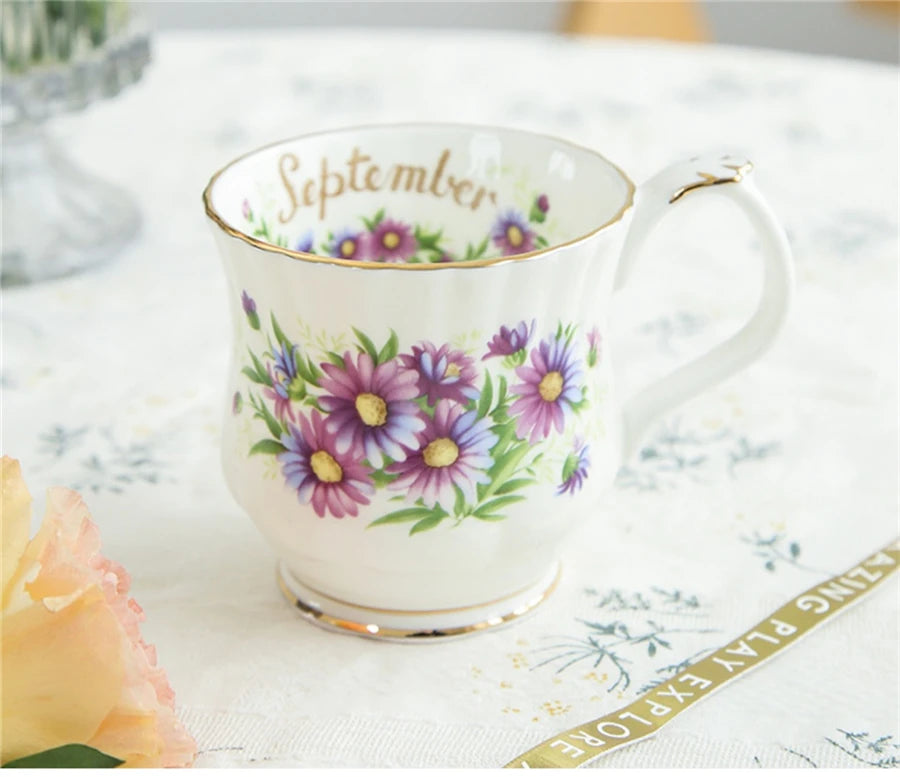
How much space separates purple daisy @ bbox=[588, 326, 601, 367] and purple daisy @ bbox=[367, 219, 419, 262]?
0.40ft

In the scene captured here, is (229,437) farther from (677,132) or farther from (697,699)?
(677,132)

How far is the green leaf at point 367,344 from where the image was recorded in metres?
0.39

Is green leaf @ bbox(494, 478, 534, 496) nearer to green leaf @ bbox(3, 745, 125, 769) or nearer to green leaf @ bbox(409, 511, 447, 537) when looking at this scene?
green leaf @ bbox(409, 511, 447, 537)

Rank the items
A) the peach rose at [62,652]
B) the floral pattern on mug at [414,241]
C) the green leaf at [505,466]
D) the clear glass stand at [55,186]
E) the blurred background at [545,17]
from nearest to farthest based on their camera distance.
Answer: the peach rose at [62,652] → the green leaf at [505,466] → the floral pattern on mug at [414,241] → the clear glass stand at [55,186] → the blurred background at [545,17]

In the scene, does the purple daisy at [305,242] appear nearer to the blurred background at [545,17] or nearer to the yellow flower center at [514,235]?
the yellow flower center at [514,235]

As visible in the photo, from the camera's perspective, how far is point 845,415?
22.8 inches

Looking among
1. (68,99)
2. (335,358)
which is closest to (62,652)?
(335,358)

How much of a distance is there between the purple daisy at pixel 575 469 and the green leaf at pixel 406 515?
Result: 5cm

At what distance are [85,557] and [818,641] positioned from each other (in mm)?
246

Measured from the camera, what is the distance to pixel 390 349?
0.39 m

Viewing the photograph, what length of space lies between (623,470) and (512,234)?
115mm

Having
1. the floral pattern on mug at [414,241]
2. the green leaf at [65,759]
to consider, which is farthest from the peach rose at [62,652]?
the floral pattern on mug at [414,241]

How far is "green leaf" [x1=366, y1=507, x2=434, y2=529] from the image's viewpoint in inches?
16.1

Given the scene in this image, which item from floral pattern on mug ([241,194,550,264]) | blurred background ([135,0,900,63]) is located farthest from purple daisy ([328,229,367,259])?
blurred background ([135,0,900,63])
